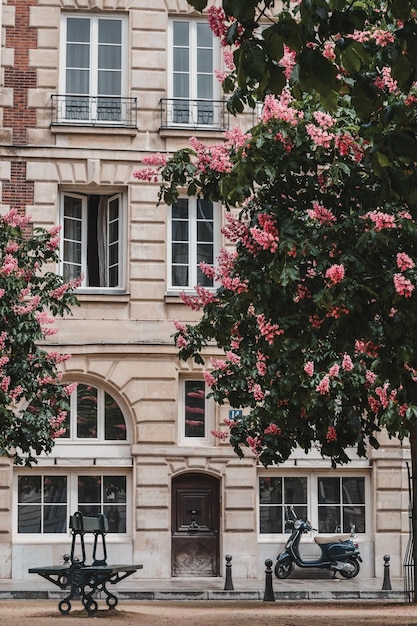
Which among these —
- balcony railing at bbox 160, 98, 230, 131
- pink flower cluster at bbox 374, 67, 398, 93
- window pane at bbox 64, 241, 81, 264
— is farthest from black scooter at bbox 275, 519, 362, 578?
pink flower cluster at bbox 374, 67, 398, 93

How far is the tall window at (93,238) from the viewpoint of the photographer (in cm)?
2800

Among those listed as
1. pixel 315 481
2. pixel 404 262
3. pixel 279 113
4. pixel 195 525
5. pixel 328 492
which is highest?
pixel 279 113

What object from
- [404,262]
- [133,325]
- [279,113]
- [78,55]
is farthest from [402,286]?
[78,55]

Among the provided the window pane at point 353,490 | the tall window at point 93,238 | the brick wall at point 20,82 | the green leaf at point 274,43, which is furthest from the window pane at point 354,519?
the green leaf at point 274,43

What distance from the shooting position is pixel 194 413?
2783 cm

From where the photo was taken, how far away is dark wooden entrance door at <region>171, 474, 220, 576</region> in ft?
90.1

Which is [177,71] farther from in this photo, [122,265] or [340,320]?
[340,320]

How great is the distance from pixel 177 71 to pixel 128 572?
1326 centimetres

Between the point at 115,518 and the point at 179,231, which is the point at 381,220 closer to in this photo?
the point at 179,231

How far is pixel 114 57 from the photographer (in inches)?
1124

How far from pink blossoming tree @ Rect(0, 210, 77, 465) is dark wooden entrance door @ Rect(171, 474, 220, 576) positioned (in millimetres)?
7941

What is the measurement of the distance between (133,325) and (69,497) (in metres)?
3.86

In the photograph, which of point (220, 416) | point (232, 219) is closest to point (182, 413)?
point (220, 416)

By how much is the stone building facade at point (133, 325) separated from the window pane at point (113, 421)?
0.03 m
